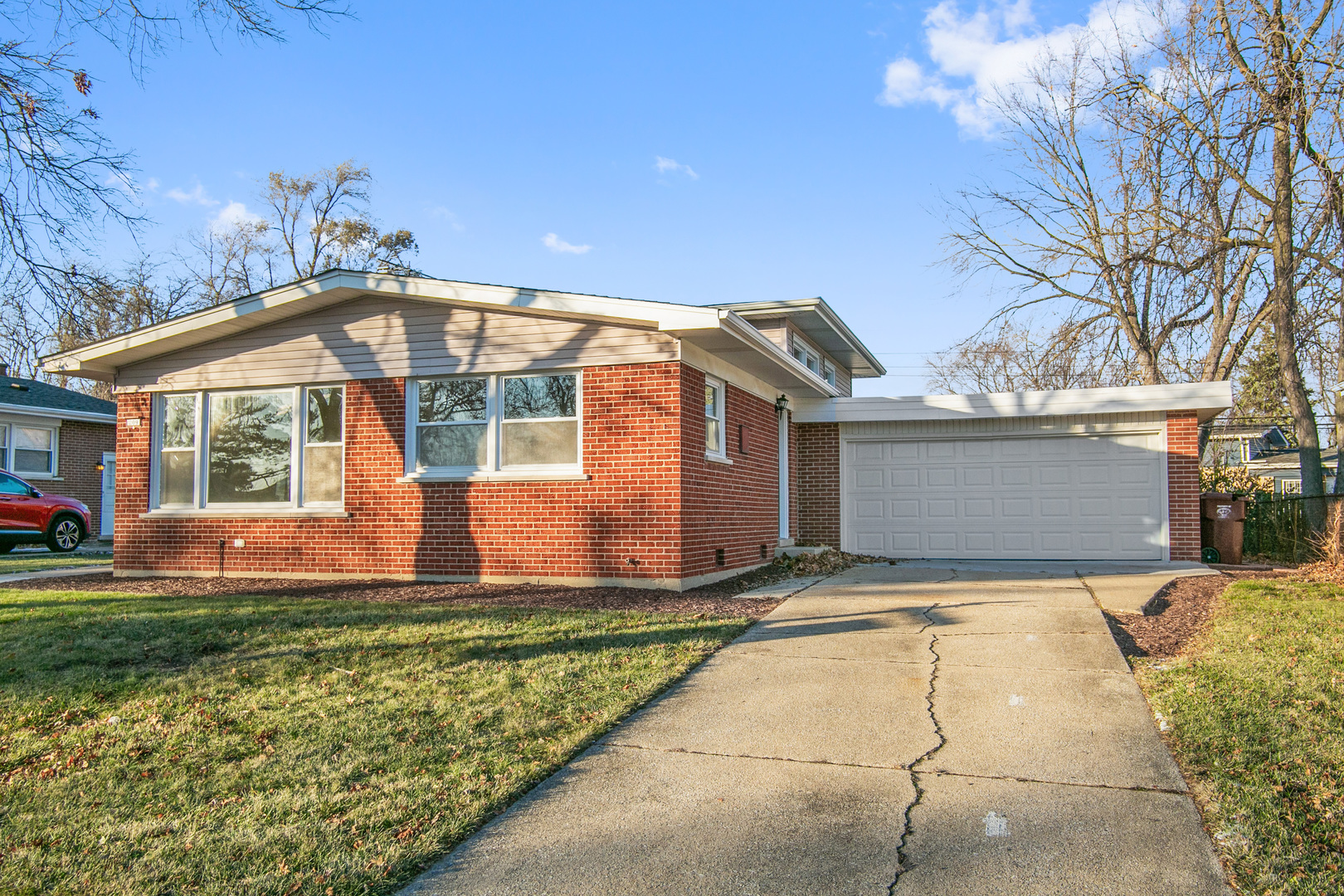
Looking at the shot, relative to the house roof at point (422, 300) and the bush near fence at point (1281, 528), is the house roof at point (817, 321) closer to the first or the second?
the house roof at point (422, 300)

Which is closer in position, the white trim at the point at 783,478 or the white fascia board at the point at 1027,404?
the white fascia board at the point at 1027,404

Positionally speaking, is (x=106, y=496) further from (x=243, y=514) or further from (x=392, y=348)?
(x=392, y=348)

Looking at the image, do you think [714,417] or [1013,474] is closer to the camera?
[714,417]

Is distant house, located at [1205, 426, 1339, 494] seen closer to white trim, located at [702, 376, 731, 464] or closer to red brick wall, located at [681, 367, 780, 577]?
red brick wall, located at [681, 367, 780, 577]

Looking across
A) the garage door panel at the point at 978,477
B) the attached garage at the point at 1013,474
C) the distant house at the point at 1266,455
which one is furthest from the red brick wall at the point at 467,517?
the distant house at the point at 1266,455

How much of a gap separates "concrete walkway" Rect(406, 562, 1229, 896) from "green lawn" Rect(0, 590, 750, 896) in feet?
1.08

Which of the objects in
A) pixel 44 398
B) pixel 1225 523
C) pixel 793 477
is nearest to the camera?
pixel 1225 523

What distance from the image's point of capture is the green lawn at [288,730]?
3506 millimetres

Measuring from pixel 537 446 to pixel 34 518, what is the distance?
43.8 feet

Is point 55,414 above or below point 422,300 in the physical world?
below

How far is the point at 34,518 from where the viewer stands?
18.2m

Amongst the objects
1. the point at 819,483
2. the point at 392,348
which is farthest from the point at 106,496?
the point at 819,483

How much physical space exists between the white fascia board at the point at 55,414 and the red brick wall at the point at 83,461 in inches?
15.5

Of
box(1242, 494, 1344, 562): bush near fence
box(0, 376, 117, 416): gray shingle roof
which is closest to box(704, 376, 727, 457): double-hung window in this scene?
box(1242, 494, 1344, 562): bush near fence
